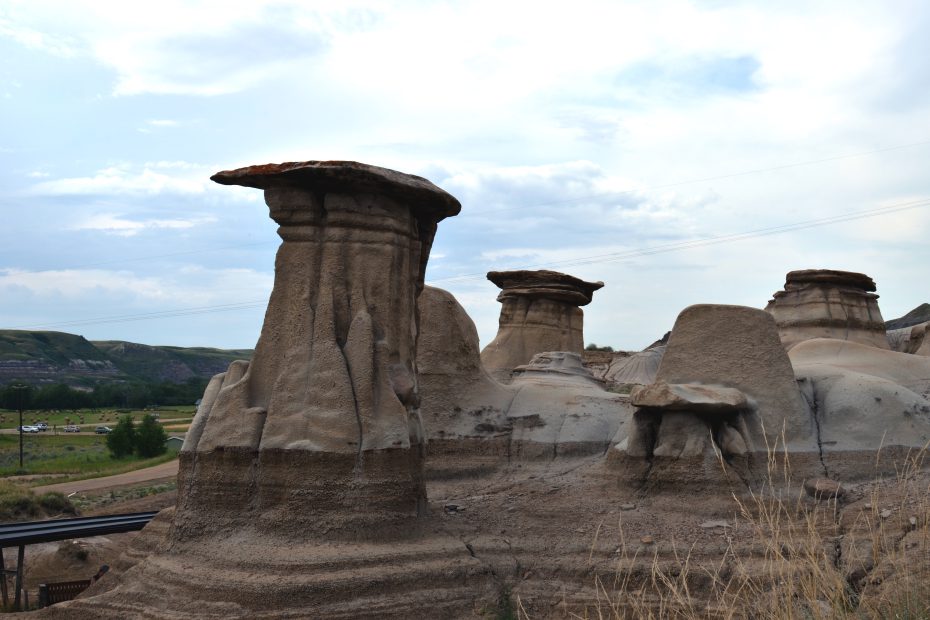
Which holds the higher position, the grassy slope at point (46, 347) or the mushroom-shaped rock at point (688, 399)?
the grassy slope at point (46, 347)

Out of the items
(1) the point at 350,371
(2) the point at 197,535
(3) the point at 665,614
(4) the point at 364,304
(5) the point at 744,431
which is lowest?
(3) the point at 665,614

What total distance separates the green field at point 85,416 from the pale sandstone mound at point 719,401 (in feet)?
162

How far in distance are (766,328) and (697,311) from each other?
709 millimetres

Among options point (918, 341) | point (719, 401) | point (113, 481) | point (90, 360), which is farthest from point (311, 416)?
point (90, 360)

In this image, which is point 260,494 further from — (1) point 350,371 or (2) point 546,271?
(2) point 546,271

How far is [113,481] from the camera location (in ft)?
79.5

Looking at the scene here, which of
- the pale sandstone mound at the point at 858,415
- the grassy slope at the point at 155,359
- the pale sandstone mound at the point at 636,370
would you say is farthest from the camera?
the grassy slope at the point at 155,359

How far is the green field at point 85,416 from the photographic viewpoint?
190 ft

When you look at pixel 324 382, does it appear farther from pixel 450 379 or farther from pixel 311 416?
pixel 450 379

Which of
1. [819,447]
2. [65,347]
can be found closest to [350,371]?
[819,447]

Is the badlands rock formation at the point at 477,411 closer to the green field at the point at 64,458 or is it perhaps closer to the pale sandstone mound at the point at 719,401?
the pale sandstone mound at the point at 719,401

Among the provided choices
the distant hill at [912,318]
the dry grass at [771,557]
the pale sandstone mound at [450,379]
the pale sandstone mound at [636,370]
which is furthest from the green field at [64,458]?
the distant hill at [912,318]

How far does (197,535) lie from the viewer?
25.5ft

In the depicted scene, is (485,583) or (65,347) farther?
(65,347)
